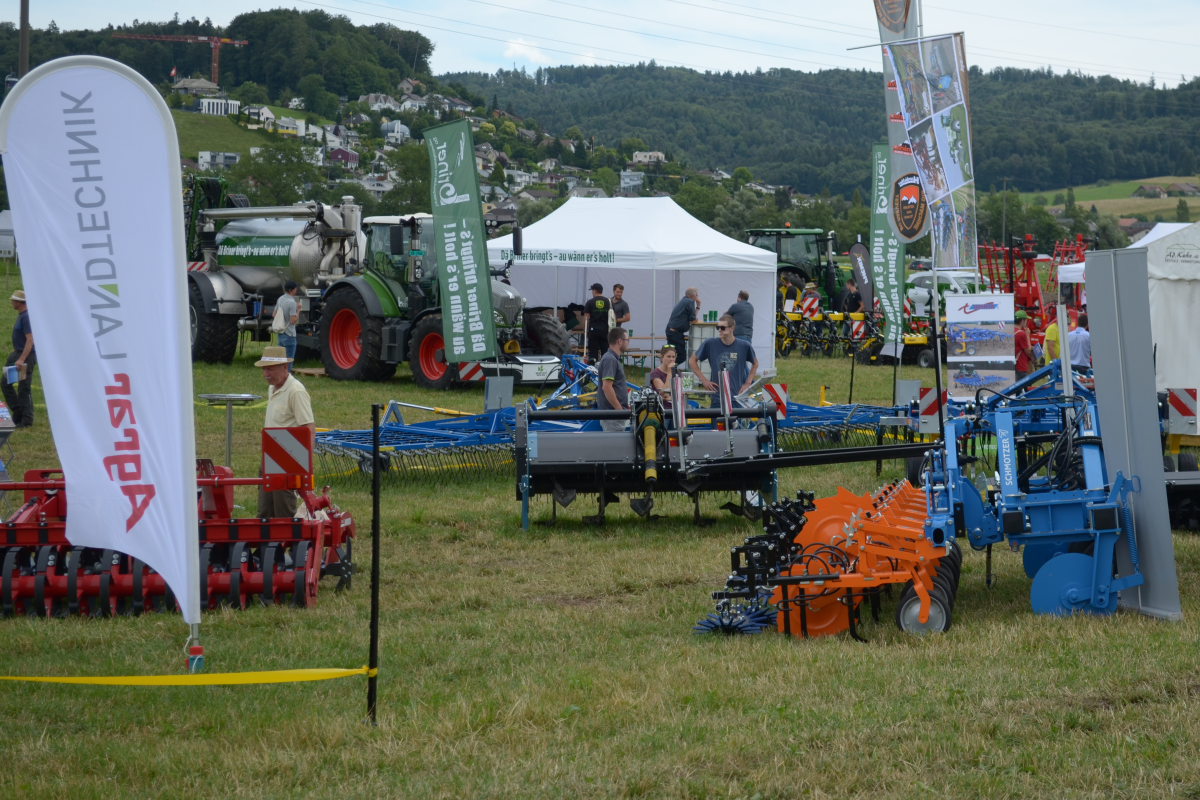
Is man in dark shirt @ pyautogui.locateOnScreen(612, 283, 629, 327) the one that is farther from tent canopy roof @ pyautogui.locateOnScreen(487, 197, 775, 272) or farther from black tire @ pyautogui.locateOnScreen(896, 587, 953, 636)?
black tire @ pyautogui.locateOnScreen(896, 587, 953, 636)

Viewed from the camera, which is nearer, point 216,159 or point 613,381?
point 613,381

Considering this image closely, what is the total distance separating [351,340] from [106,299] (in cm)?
1337

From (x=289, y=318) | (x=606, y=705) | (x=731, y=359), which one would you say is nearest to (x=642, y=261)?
(x=289, y=318)

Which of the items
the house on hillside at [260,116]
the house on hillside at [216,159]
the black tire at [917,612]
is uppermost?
the house on hillside at [260,116]

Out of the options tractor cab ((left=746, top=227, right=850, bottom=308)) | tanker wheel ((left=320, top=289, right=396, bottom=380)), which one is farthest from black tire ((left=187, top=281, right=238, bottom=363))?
tractor cab ((left=746, top=227, right=850, bottom=308))

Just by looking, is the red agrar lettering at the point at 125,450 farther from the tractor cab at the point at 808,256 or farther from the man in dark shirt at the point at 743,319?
the tractor cab at the point at 808,256

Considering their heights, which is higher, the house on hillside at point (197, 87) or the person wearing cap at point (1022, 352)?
the house on hillside at point (197, 87)

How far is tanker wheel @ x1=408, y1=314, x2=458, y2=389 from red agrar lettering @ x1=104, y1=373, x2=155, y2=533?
38.8ft

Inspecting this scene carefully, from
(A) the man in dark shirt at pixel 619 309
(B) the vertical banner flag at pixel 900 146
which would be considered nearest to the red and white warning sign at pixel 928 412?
(B) the vertical banner flag at pixel 900 146

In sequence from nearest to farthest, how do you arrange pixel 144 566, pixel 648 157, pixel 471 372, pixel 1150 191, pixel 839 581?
pixel 839 581
pixel 144 566
pixel 471 372
pixel 1150 191
pixel 648 157

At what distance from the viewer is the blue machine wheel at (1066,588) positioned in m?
5.64

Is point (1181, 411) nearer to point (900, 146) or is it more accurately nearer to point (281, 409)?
point (900, 146)

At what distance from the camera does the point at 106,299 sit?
4246 mm

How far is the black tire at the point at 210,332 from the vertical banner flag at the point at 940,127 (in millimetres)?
11551
